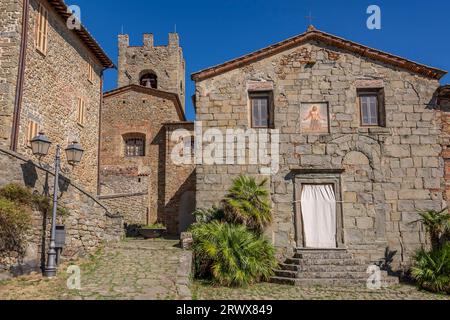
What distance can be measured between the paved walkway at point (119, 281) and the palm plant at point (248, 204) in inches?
75.7

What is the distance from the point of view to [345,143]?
12.1 metres

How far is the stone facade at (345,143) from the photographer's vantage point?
38.3 feet

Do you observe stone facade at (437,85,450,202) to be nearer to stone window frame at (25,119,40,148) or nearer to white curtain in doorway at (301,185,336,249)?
white curtain in doorway at (301,185,336,249)

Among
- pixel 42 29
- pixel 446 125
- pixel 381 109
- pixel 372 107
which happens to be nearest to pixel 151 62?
pixel 42 29

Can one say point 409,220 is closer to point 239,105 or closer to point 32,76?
point 239,105

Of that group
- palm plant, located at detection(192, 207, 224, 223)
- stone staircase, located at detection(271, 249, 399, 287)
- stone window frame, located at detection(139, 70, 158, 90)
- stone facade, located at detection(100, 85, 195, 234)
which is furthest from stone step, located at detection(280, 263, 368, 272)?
stone window frame, located at detection(139, 70, 158, 90)

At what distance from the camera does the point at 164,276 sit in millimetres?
8719

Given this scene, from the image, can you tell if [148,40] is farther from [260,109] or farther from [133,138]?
[260,109]

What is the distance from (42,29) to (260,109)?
7.99 metres

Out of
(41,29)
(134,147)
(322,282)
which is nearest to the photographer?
(322,282)

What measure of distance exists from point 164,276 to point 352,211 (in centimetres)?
631

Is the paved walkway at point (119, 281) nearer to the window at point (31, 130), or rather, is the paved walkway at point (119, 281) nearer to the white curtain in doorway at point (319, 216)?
the white curtain in doorway at point (319, 216)

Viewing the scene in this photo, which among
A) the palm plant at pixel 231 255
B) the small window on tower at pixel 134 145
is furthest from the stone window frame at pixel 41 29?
the small window on tower at pixel 134 145
